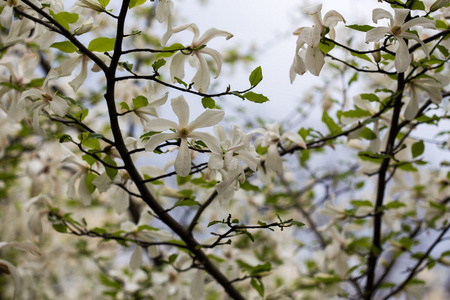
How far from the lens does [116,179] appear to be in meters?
0.78

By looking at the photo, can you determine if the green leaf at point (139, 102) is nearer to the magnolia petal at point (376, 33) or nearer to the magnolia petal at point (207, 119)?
the magnolia petal at point (207, 119)

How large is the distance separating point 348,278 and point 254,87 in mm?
785

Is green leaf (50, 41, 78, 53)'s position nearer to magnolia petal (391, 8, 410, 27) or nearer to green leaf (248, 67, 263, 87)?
green leaf (248, 67, 263, 87)

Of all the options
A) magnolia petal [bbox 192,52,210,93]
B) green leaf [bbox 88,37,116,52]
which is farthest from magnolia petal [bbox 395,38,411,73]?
green leaf [bbox 88,37,116,52]

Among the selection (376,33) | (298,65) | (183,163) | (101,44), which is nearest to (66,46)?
(101,44)

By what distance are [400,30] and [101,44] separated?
0.48 meters

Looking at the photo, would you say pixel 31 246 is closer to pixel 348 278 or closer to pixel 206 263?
pixel 206 263

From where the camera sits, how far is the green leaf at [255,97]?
65 cm

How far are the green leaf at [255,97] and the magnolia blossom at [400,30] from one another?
0.18 m

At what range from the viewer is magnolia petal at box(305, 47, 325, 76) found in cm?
69

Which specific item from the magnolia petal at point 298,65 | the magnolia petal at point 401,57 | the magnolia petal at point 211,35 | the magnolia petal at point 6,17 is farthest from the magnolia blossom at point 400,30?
the magnolia petal at point 6,17

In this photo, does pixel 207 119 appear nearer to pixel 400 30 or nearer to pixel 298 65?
pixel 298 65

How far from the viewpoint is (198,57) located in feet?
2.47

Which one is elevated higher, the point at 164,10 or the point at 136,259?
the point at 164,10
